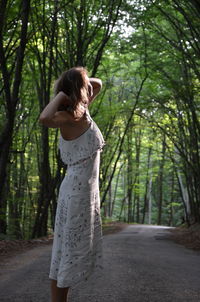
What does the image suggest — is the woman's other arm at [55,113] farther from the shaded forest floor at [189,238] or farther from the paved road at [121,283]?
the shaded forest floor at [189,238]

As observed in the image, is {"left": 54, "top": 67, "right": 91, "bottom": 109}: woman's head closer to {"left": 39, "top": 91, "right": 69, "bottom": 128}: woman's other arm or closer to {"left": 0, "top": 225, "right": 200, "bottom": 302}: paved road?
{"left": 39, "top": 91, "right": 69, "bottom": 128}: woman's other arm

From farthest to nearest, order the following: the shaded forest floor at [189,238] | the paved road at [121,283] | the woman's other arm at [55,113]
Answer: the shaded forest floor at [189,238] → the paved road at [121,283] → the woman's other arm at [55,113]

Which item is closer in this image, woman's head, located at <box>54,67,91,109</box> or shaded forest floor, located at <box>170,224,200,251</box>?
woman's head, located at <box>54,67,91,109</box>

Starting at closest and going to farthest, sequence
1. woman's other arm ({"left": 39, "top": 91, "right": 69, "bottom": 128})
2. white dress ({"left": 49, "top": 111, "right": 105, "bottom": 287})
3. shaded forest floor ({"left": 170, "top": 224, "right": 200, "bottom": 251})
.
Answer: woman's other arm ({"left": 39, "top": 91, "right": 69, "bottom": 128}), white dress ({"left": 49, "top": 111, "right": 105, "bottom": 287}), shaded forest floor ({"left": 170, "top": 224, "right": 200, "bottom": 251})

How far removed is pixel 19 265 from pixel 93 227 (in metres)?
3.58

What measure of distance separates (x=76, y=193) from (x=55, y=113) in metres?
0.50

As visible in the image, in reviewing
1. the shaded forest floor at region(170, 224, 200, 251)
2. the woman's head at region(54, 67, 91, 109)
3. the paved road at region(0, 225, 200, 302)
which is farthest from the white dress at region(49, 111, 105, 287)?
the shaded forest floor at region(170, 224, 200, 251)

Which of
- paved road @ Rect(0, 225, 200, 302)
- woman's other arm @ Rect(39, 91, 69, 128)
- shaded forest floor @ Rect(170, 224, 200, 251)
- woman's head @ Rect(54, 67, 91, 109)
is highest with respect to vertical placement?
woman's head @ Rect(54, 67, 91, 109)

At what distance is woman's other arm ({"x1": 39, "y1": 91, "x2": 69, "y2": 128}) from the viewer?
2.22 m

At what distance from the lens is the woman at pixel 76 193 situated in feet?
7.50

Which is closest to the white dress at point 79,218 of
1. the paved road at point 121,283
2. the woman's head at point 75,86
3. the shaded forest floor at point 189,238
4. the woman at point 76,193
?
the woman at point 76,193

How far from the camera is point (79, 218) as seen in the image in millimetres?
2357

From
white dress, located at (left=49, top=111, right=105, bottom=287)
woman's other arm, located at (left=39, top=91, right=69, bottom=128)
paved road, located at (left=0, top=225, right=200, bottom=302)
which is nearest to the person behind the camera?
woman's other arm, located at (left=39, top=91, right=69, bottom=128)

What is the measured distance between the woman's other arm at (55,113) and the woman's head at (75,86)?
57 millimetres
